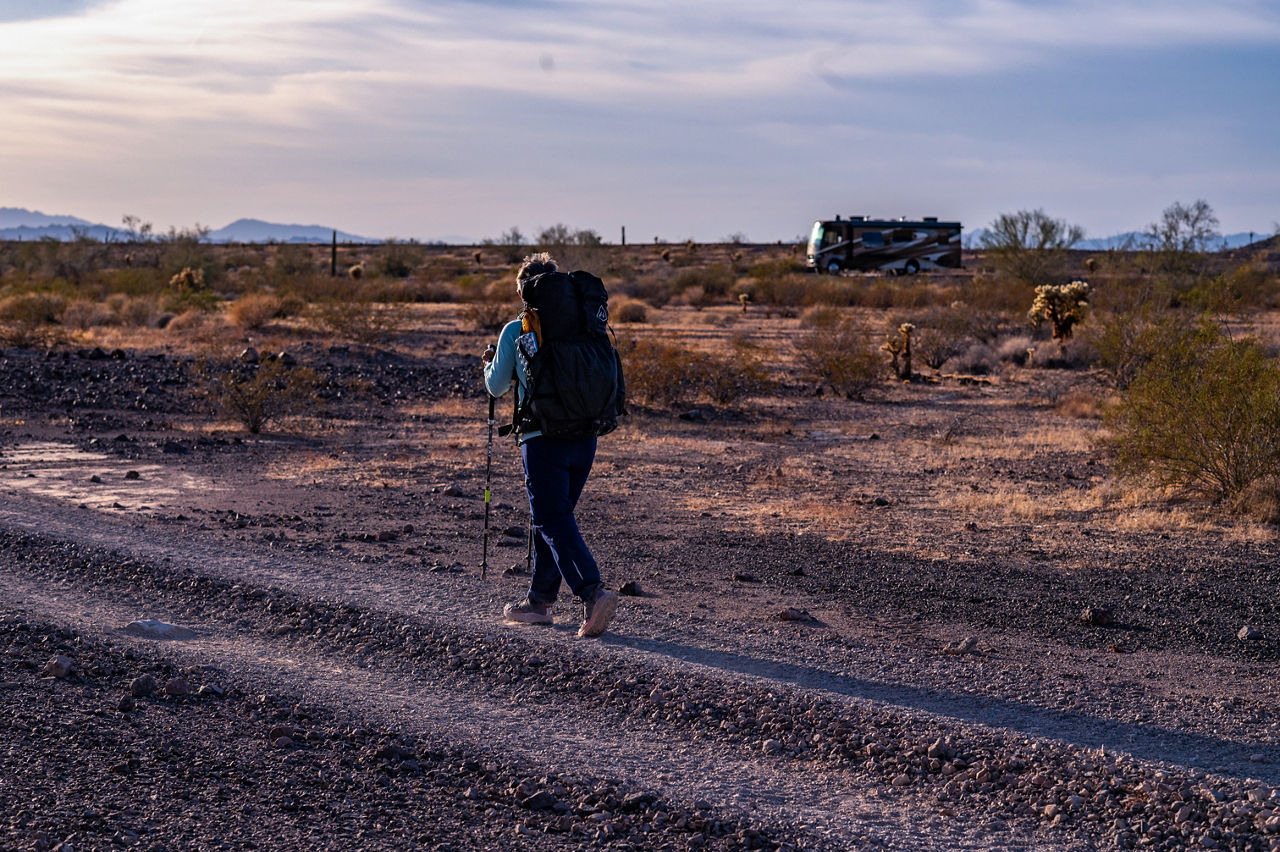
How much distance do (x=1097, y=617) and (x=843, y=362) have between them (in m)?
13.8

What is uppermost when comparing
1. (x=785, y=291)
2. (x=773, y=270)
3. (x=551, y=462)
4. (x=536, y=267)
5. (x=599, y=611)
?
(x=773, y=270)

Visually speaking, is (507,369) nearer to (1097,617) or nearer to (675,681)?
(675,681)

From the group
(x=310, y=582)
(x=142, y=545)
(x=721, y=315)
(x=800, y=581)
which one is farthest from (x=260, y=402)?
(x=721, y=315)

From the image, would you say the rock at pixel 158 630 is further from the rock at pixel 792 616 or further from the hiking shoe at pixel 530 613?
the rock at pixel 792 616

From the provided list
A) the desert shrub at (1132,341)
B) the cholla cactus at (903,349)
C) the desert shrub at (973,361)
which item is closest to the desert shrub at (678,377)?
the cholla cactus at (903,349)

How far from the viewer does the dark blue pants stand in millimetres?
6301

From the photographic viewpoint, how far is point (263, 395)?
15.8m

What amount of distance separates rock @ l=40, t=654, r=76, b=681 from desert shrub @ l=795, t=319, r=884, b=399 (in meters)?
16.0

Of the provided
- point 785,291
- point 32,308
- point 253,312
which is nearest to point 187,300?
point 253,312

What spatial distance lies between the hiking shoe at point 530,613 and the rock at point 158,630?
5.62ft

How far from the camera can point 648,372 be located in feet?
60.8

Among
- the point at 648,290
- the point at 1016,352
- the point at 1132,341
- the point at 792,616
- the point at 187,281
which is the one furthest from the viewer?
the point at 648,290

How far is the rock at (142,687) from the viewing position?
17.9ft

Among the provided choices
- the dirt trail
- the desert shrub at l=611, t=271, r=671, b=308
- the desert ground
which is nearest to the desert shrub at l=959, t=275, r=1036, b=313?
the desert shrub at l=611, t=271, r=671, b=308
